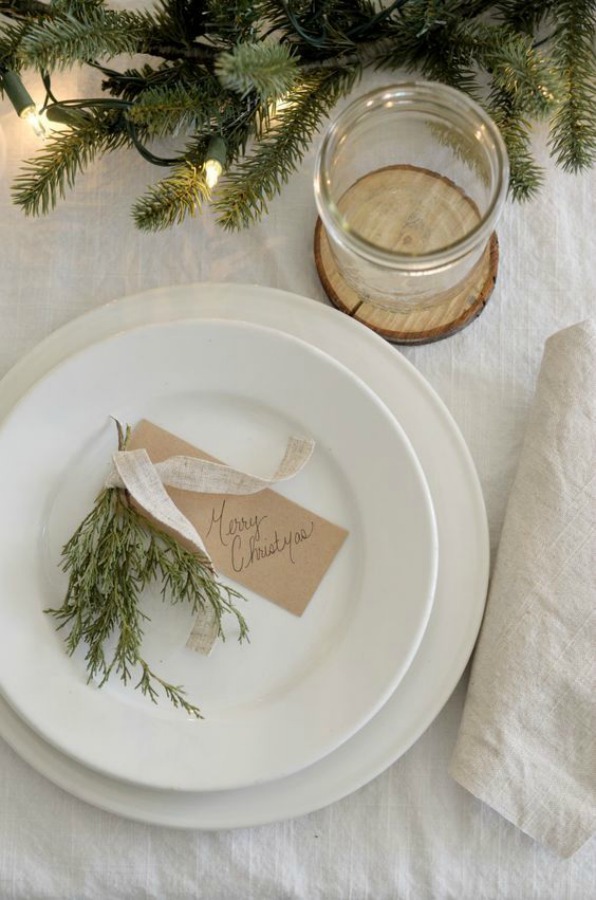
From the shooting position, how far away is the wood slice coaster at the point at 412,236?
700 millimetres

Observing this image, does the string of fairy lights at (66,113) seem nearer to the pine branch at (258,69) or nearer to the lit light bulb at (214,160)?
the lit light bulb at (214,160)

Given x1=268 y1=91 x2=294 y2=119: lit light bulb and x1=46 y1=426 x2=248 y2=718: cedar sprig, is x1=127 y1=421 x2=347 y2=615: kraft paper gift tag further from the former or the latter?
x1=268 y1=91 x2=294 y2=119: lit light bulb

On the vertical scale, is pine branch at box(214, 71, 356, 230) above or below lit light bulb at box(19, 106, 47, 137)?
above

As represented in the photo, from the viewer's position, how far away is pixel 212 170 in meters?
0.67

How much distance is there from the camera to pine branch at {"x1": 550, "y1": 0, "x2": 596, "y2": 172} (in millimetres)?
640

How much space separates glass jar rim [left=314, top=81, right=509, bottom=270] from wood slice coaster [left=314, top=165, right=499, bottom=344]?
6 centimetres

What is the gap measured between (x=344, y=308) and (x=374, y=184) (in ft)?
0.32

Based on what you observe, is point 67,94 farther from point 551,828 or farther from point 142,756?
point 551,828

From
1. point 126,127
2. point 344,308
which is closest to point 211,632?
point 344,308

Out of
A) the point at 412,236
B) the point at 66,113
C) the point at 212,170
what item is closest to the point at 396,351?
the point at 412,236

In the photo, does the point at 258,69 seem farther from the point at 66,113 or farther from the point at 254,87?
the point at 66,113

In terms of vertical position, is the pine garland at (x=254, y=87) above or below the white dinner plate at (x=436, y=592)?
above

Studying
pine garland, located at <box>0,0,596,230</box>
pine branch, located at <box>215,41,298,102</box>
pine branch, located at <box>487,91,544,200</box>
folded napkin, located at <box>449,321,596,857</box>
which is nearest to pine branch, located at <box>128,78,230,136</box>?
pine garland, located at <box>0,0,596,230</box>

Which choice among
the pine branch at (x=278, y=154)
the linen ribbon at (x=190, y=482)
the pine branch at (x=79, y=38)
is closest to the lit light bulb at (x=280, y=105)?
the pine branch at (x=278, y=154)
